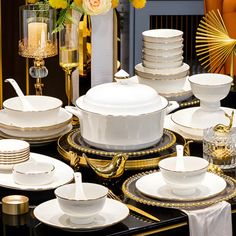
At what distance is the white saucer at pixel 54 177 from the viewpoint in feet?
7.79

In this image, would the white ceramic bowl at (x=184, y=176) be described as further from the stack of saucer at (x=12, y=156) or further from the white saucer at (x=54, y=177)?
the stack of saucer at (x=12, y=156)

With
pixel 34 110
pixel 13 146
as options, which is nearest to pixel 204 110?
pixel 34 110

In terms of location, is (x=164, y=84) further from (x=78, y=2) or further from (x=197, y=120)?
(x=78, y=2)

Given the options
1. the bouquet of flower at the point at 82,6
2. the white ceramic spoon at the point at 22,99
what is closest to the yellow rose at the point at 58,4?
the bouquet of flower at the point at 82,6

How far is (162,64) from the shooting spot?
3.15 m

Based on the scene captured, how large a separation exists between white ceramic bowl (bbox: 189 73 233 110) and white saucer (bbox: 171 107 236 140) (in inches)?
1.0

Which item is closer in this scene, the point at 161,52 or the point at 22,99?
the point at 22,99

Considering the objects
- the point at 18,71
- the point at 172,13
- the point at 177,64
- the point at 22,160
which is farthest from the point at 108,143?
the point at 172,13

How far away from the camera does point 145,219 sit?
2.22 metres

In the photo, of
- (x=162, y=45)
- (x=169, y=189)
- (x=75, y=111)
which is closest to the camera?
(x=169, y=189)

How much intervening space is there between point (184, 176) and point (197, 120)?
57cm

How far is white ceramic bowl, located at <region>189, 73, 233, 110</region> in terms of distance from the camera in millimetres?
2721

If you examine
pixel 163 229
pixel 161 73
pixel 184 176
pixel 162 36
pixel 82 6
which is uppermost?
pixel 82 6

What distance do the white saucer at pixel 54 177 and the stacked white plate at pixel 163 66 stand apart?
669 mm
